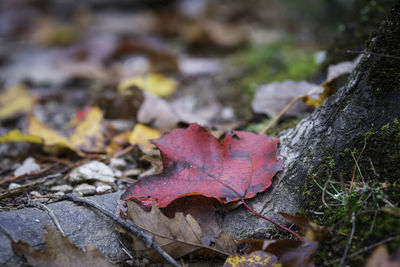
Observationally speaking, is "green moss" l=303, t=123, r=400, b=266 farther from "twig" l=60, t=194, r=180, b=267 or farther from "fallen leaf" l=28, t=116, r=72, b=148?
"fallen leaf" l=28, t=116, r=72, b=148

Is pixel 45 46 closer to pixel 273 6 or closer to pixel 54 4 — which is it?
pixel 54 4

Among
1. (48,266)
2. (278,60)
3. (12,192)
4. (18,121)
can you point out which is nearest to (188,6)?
(278,60)

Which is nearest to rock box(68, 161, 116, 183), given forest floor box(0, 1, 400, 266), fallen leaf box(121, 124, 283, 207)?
forest floor box(0, 1, 400, 266)

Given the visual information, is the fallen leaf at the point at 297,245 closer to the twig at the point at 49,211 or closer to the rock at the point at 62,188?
the twig at the point at 49,211

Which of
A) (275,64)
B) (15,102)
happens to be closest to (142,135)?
(15,102)

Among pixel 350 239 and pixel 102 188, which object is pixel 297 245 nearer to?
pixel 350 239

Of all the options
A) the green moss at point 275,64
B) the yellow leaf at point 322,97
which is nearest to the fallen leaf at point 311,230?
the yellow leaf at point 322,97
